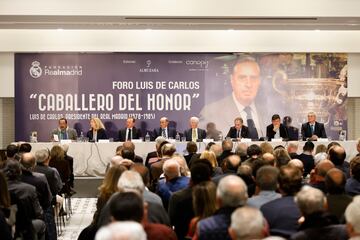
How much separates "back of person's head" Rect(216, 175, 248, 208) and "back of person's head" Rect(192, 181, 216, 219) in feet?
1.21

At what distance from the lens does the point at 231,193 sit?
13.5ft

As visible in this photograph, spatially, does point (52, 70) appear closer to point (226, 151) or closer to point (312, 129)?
point (312, 129)

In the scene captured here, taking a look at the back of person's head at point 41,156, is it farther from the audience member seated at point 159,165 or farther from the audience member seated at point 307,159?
the audience member seated at point 307,159

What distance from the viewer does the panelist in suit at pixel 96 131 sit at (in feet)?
43.1

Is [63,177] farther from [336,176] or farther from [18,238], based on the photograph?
[336,176]

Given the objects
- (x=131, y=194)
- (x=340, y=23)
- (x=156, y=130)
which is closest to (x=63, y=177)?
(x=156, y=130)

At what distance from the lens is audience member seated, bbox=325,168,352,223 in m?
4.72

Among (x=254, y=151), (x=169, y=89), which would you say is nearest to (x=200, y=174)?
(x=254, y=151)

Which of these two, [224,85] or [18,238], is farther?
[224,85]

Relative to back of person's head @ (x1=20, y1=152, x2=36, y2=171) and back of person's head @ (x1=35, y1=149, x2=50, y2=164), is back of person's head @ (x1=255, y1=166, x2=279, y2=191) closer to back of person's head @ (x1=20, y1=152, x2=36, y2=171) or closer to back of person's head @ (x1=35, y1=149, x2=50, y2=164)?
back of person's head @ (x1=20, y1=152, x2=36, y2=171)

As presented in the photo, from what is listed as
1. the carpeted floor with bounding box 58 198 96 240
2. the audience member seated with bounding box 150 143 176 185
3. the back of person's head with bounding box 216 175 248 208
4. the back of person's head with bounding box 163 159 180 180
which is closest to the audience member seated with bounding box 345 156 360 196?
the back of person's head with bounding box 163 159 180 180

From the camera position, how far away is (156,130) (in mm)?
13703

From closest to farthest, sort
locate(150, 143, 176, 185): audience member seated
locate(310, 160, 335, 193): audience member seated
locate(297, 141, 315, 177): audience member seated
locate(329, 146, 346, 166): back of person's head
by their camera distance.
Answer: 1. locate(310, 160, 335, 193): audience member seated
2. locate(329, 146, 346, 166): back of person's head
3. locate(150, 143, 176, 185): audience member seated
4. locate(297, 141, 315, 177): audience member seated

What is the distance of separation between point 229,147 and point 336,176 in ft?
11.9
